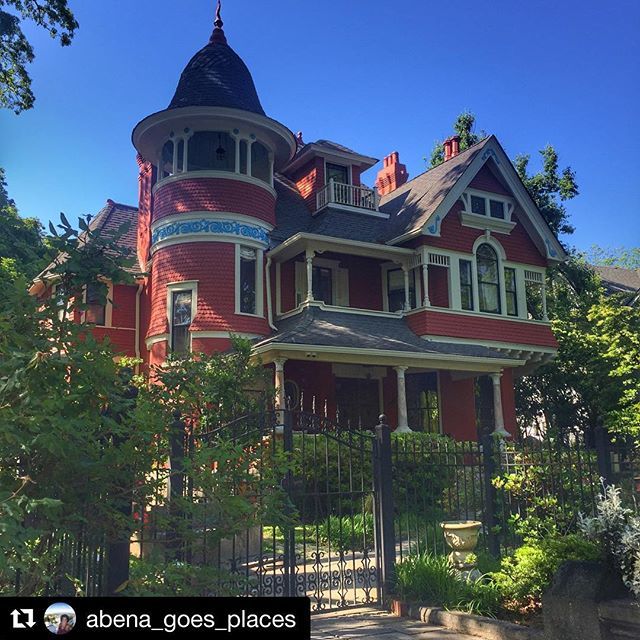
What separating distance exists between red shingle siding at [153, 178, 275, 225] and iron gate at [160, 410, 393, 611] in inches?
291

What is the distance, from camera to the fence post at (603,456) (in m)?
9.18

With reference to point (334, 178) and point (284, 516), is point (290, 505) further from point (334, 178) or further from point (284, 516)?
point (334, 178)

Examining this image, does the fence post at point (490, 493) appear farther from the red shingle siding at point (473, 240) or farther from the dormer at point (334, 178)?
the dormer at point (334, 178)

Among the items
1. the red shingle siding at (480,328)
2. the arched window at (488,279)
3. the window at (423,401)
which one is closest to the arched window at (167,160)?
the red shingle siding at (480,328)

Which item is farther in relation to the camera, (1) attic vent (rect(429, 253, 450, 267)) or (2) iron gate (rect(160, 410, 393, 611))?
(1) attic vent (rect(429, 253, 450, 267))

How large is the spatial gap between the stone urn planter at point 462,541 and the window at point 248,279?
37.5 feet

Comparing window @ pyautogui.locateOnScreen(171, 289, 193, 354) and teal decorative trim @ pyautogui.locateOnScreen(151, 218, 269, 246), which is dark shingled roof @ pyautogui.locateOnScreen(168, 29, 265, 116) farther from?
window @ pyautogui.locateOnScreen(171, 289, 193, 354)

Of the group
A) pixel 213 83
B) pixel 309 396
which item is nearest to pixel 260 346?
pixel 309 396

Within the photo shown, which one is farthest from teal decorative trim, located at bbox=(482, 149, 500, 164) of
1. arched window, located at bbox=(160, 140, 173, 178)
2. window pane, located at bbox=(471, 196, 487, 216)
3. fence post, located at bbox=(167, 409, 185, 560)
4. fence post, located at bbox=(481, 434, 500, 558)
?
fence post, located at bbox=(167, 409, 185, 560)

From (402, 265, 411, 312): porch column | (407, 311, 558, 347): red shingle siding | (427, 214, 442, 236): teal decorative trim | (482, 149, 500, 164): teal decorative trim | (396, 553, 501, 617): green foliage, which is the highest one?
(482, 149, 500, 164): teal decorative trim

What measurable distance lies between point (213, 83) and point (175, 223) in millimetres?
4462

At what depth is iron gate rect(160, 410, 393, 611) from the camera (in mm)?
4746

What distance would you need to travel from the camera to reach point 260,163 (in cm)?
1986

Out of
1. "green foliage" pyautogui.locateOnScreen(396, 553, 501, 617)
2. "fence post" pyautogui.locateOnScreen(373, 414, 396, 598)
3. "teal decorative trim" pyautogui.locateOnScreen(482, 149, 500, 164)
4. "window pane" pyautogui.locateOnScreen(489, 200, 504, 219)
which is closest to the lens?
"green foliage" pyautogui.locateOnScreen(396, 553, 501, 617)
